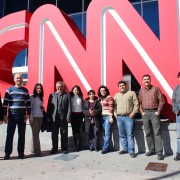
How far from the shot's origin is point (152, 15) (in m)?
11.9

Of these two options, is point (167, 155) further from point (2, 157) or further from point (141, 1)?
point (141, 1)

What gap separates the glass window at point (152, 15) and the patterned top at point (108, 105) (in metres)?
7.09

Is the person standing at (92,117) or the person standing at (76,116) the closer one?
the person standing at (92,117)

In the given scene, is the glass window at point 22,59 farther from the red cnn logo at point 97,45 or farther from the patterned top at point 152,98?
the patterned top at point 152,98

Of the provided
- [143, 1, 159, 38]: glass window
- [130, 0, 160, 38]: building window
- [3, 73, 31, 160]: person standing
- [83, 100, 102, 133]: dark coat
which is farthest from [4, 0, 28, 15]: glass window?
[83, 100, 102, 133]: dark coat

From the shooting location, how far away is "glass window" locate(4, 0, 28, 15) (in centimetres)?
1499

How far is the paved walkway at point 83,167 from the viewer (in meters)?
4.18

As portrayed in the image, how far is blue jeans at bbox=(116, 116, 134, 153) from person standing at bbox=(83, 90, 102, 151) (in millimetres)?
535

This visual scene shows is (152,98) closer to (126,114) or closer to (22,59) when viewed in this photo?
(126,114)

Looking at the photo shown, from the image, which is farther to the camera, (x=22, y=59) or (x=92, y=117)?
(x=22, y=59)

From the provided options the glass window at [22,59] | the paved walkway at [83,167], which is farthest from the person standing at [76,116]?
the glass window at [22,59]

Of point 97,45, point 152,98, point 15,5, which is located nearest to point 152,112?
point 152,98

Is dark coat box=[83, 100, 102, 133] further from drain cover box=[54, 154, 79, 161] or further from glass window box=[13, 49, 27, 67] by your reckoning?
glass window box=[13, 49, 27, 67]

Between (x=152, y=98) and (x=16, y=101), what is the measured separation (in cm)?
299
